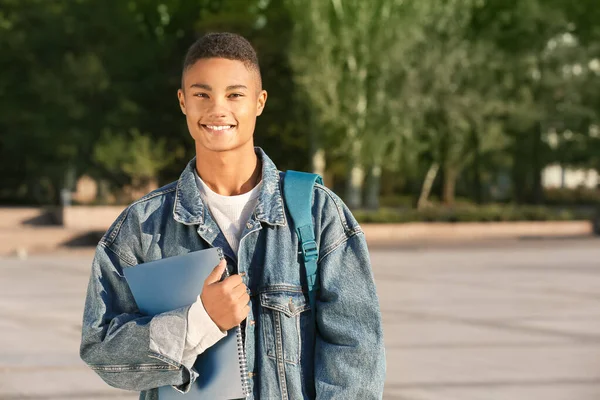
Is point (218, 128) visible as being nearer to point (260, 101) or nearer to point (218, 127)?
point (218, 127)

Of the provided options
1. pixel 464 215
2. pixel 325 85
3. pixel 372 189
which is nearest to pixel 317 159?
pixel 372 189

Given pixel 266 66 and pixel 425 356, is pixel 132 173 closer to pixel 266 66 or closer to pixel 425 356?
pixel 266 66

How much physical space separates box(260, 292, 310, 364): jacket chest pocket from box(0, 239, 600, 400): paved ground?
508 centimetres

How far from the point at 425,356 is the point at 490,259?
1284 cm

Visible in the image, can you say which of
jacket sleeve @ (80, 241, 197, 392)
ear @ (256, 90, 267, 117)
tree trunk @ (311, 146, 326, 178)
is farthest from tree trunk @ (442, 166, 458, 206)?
jacket sleeve @ (80, 241, 197, 392)

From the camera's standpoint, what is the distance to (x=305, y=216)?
8.36 ft

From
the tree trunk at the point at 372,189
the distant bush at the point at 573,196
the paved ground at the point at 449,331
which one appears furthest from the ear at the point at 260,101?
the distant bush at the point at 573,196

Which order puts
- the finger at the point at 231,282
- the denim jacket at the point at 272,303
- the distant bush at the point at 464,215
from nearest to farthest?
the finger at the point at 231,282
the denim jacket at the point at 272,303
the distant bush at the point at 464,215

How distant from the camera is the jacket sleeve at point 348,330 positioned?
2.52 m

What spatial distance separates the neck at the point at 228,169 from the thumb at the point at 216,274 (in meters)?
0.31

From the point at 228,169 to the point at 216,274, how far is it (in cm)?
34

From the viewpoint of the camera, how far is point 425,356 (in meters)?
9.27

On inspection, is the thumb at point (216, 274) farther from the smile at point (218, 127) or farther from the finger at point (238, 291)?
the smile at point (218, 127)

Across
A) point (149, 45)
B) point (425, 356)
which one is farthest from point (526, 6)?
point (425, 356)
